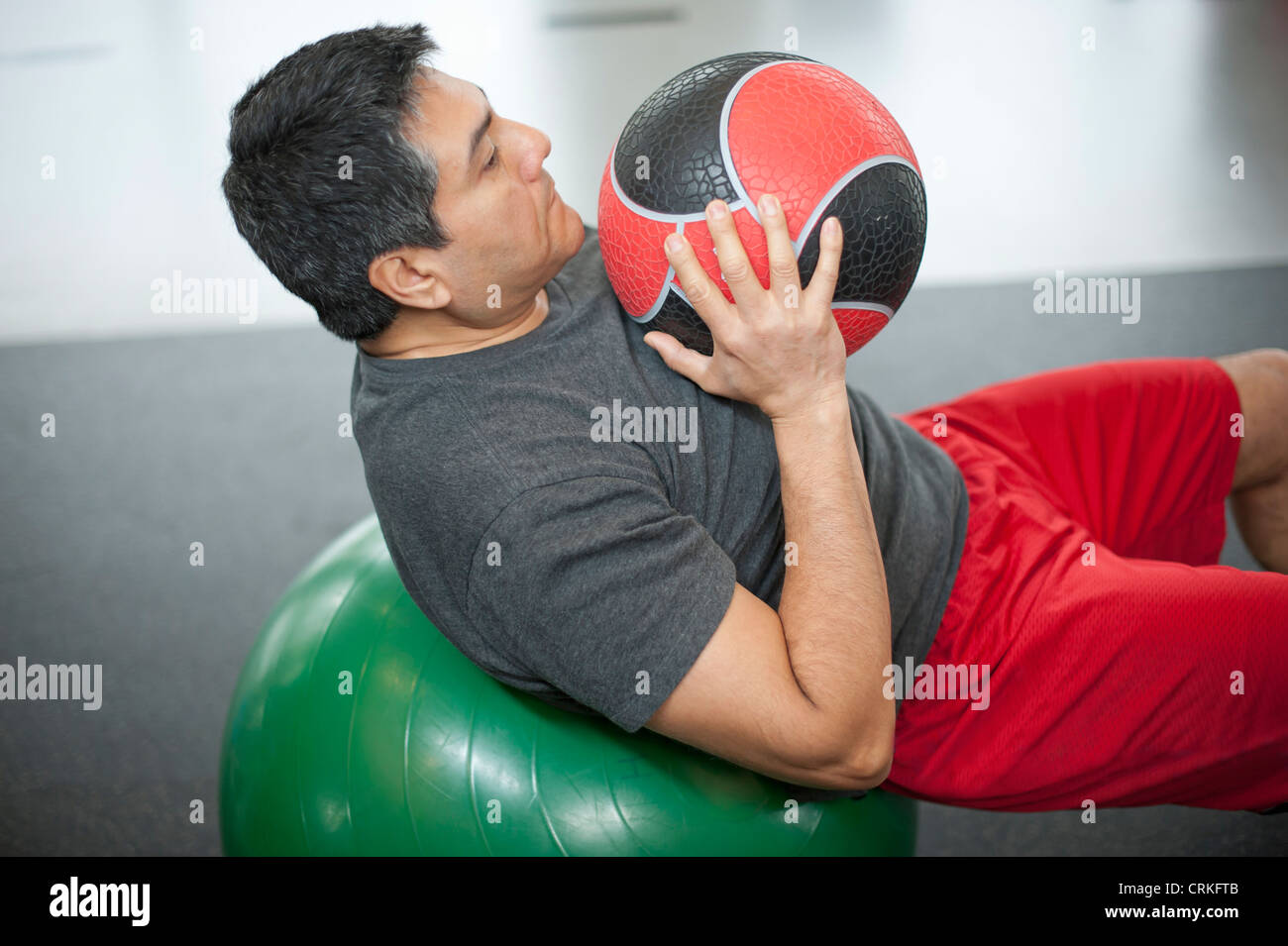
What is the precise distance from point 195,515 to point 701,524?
82.6 inches

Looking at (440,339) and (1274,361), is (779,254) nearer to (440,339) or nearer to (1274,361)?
(440,339)

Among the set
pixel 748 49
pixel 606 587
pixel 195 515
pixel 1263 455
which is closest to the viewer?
pixel 606 587

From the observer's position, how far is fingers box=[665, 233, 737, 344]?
1.22 m

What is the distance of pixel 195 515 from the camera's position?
3.03 m

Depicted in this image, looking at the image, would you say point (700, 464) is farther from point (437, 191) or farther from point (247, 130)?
point (247, 130)

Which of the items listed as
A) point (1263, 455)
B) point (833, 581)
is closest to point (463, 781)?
point (833, 581)

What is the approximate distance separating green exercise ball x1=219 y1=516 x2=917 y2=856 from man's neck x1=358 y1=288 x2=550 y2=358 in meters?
0.38

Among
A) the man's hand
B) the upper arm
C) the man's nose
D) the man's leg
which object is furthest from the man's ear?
the man's leg

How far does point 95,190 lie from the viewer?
183 inches

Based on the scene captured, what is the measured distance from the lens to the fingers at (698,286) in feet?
4.02

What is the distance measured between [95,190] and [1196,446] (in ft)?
14.3

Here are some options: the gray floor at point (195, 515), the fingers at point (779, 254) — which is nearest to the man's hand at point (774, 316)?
the fingers at point (779, 254)

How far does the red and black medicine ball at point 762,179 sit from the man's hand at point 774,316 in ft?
0.10
